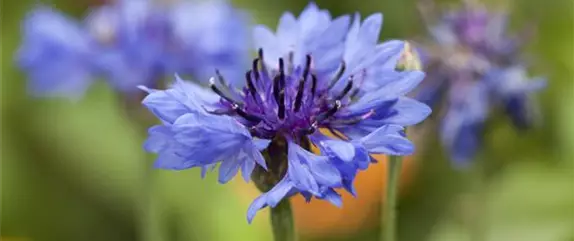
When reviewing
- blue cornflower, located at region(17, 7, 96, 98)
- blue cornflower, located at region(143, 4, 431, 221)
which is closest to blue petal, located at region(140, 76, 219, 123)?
blue cornflower, located at region(143, 4, 431, 221)

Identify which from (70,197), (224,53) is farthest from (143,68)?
(70,197)

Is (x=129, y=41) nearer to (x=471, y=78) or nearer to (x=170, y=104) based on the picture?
(x=471, y=78)

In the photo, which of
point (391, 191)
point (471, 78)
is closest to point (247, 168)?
point (391, 191)

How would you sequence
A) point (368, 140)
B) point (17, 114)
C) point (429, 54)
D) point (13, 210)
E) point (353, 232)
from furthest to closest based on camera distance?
point (17, 114), point (13, 210), point (353, 232), point (429, 54), point (368, 140)

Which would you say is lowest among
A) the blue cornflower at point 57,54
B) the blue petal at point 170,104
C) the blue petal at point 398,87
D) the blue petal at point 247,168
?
the blue petal at point 247,168

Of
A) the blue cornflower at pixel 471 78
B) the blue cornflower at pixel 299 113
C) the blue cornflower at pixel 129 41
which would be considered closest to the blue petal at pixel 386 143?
the blue cornflower at pixel 299 113

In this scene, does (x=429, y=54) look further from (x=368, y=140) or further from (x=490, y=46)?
(x=368, y=140)

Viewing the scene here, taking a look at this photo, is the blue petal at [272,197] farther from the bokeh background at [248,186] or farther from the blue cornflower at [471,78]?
the bokeh background at [248,186]
